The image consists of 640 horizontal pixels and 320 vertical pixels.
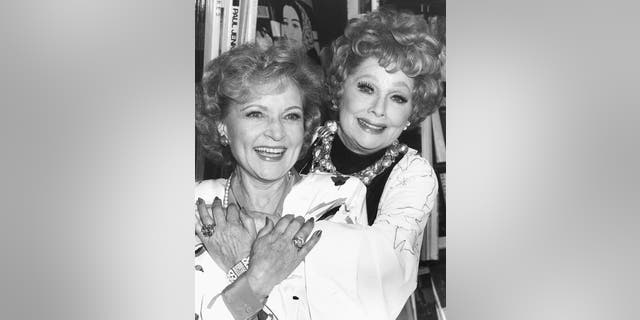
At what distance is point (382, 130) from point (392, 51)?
0.31 meters

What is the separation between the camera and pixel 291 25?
10.5ft

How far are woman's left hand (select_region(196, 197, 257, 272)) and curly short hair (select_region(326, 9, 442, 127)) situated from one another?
58cm

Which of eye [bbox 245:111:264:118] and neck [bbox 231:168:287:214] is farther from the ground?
eye [bbox 245:111:264:118]

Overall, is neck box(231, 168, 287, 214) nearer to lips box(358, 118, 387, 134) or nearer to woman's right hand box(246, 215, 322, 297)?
woman's right hand box(246, 215, 322, 297)

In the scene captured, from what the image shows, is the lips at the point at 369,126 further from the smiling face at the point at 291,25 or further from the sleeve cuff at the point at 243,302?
the sleeve cuff at the point at 243,302

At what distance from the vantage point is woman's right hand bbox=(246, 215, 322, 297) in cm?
311

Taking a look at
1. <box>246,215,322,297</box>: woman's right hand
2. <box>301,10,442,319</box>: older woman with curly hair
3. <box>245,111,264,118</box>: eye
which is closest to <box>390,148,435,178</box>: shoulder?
<box>301,10,442,319</box>: older woman with curly hair

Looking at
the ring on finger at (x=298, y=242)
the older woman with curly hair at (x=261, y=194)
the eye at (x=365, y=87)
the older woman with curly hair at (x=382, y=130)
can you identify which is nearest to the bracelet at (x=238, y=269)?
the older woman with curly hair at (x=261, y=194)

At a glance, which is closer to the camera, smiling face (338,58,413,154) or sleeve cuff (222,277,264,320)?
sleeve cuff (222,277,264,320)

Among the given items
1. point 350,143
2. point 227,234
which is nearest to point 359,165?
point 350,143

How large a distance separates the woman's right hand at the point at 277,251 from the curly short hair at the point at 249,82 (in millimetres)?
288

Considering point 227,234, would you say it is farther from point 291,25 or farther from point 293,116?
point 291,25
